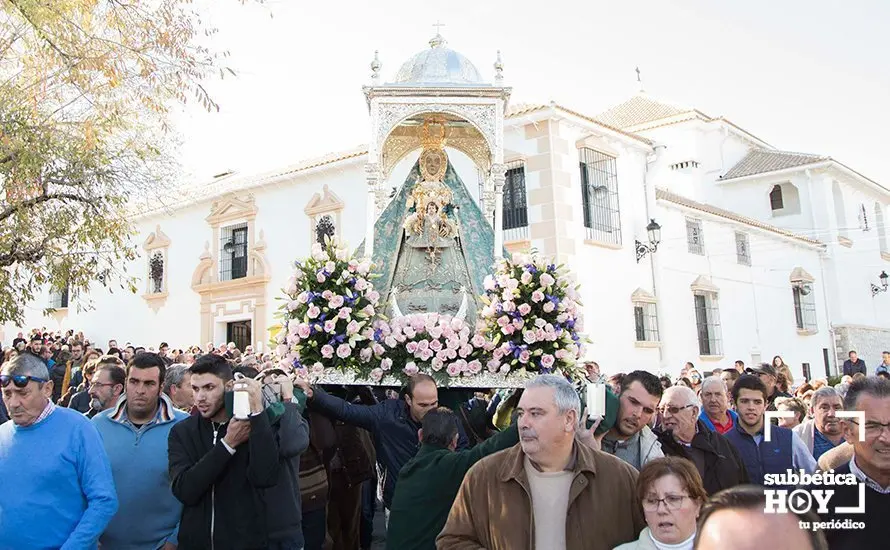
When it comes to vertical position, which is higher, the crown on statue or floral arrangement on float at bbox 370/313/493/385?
the crown on statue

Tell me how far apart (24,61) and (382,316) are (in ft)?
14.1

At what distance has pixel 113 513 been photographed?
340cm

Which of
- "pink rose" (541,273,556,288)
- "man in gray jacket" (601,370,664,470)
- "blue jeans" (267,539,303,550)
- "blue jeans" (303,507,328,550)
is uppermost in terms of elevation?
"pink rose" (541,273,556,288)

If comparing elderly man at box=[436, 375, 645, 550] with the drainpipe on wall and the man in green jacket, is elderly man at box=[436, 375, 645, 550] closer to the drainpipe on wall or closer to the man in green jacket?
the man in green jacket

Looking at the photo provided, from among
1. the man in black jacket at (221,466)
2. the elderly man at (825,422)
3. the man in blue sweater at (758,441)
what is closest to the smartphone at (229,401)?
the man in black jacket at (221,466)

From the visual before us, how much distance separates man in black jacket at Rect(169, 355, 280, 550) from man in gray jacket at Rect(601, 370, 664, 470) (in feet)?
5.59

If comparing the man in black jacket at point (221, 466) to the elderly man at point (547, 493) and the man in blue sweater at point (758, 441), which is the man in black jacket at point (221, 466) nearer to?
the elderly man at point (547, 493)

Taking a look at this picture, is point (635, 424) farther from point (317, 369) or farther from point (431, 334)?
point (317, 369)

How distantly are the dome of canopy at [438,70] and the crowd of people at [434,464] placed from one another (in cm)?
336

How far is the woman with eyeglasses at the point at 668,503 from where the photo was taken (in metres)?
2.62

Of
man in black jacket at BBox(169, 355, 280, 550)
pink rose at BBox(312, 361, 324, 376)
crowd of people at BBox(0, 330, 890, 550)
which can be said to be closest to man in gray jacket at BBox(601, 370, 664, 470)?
crowd of people at BBox(0, 330, 890, 550)

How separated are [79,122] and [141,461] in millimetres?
5546

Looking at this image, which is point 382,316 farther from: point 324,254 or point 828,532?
point 828,532

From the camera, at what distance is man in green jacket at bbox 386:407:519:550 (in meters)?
3.54
